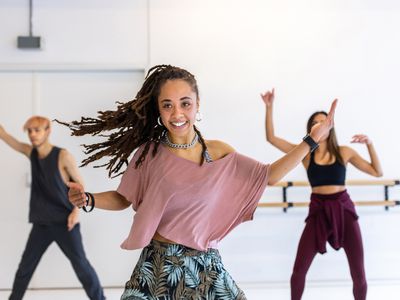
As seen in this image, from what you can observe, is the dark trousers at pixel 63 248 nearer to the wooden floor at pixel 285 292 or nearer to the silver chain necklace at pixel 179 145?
the wooden floor at pixel 285 292

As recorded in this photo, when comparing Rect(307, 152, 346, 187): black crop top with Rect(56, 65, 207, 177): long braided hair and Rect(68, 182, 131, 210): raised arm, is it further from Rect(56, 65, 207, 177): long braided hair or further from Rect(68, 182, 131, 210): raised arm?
Rect(68, 182, 131, 210): raised arm

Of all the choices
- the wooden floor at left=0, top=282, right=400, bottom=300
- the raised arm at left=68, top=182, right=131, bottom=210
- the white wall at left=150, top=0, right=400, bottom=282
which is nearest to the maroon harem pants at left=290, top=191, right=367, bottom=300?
the wooden floor at left=0, top=282, right=400, bottom=300

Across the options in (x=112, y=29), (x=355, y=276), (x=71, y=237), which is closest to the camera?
(x=355, y=276)

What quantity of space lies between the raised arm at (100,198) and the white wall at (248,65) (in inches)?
119

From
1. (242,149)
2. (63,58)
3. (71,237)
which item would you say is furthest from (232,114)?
(71,237)

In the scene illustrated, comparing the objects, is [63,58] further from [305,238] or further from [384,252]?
[384,252]

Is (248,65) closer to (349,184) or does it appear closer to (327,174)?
(349,184)

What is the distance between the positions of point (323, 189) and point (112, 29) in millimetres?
2425

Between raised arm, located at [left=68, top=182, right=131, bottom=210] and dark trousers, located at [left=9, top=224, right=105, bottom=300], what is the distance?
1.83m

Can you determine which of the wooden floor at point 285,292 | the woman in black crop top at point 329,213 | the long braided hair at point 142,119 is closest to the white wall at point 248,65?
the wooden floor at point 285,292

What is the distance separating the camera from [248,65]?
512 cm

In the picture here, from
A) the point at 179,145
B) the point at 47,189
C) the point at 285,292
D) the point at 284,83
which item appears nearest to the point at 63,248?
the point at 47,189

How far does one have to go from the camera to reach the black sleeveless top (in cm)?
396

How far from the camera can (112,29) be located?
201 inches
